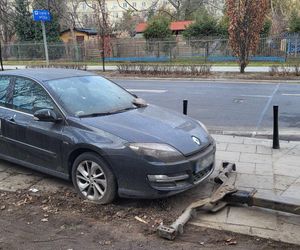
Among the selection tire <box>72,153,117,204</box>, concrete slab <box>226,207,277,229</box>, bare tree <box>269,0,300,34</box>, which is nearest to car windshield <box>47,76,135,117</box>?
tire <box>72,153,117,204</box>

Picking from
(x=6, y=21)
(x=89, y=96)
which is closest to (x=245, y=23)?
(x=89, y=96)

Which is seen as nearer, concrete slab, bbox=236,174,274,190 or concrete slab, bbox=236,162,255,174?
concrete slab, bbox=236,174,274,190

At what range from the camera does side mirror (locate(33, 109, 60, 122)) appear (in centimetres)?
522

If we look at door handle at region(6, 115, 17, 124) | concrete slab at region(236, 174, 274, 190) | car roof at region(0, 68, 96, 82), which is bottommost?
concrete slab at region(236, 174, 274, 190)

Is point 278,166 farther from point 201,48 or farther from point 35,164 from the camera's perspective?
point 201,48

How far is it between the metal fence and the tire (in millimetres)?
27010

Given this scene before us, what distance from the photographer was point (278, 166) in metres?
6.48

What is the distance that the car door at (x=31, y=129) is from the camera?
535cm

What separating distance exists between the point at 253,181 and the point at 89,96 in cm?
247

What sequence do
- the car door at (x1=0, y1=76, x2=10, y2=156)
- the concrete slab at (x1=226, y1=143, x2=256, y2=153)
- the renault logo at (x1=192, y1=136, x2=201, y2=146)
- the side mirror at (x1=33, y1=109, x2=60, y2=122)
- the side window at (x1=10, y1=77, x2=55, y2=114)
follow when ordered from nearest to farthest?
the renault logo at (x1=192, y1=136, x2=201, y2=146)
the side mirror at (x1=33, y1=109, x2=60, y2=122)
the side window at (x1=10, y1=77, x2=55, y2=114)
the car door at (x1=0, y1=76, x2=10, y2=156)
the concrete slab at (x1=226, y1=143, x2=256, y2=153)

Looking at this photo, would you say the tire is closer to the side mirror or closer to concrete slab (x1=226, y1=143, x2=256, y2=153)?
the side mirror

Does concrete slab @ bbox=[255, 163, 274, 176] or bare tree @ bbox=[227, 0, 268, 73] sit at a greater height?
bare tree @ bbox=[227, 0, 268, 73]

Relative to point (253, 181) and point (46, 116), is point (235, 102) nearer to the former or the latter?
point (253, 181)

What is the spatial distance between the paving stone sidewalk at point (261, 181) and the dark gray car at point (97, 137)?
602 mm
